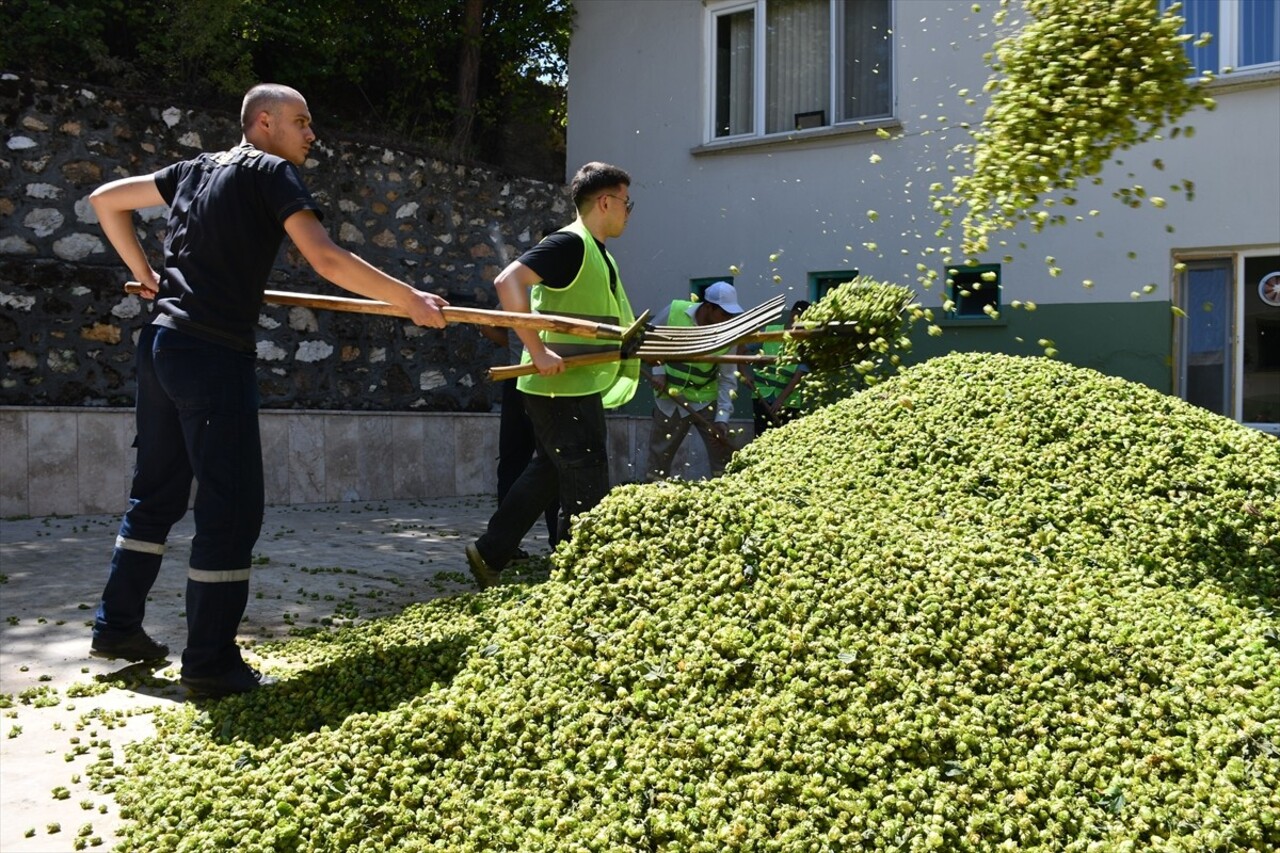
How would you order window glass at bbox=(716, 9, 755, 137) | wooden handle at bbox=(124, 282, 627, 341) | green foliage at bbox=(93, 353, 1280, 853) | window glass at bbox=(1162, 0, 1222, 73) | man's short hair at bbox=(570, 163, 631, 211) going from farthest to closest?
window glass at bbox=(716, 9, 755, 137), window glass at bbox=(1162, 0, 1222, 73), man's short hair at bbox=(570, 163, 631, 211), wooden handle at bbox=(124, 282, 627, 341), green foliage at bbox=(93, 353, 1280, 853)

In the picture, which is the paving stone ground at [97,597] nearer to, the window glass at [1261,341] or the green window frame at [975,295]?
the green window frame at [975,295]

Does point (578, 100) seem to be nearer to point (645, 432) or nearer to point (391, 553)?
point (645, 432)

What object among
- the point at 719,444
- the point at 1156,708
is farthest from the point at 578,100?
the point at 1156,708

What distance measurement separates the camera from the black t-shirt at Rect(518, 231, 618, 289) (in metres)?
4.68

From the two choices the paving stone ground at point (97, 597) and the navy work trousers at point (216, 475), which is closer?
the paving stone ground at point (97, 597)

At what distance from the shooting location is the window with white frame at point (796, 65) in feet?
33.2

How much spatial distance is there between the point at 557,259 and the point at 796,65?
660 cm

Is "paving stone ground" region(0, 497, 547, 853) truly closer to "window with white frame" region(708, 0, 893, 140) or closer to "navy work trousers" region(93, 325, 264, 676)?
"navy work trousers" region(93, 325, 264, 676)

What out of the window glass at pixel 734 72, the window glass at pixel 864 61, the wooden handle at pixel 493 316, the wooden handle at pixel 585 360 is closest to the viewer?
the wooden handle at pixel 493 316

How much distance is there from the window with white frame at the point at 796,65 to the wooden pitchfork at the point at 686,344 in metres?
5.57

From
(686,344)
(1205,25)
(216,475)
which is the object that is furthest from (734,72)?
(216,475)

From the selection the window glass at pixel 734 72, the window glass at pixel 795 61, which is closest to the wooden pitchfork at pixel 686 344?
the window glass at pixel 795 61

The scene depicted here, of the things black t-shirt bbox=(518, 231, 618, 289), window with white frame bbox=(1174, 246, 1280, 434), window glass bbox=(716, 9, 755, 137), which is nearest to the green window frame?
window with white frame bbox=(1174, 246, 1280, 434)

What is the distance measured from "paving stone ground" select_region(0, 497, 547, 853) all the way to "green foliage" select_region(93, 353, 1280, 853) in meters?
0.16
